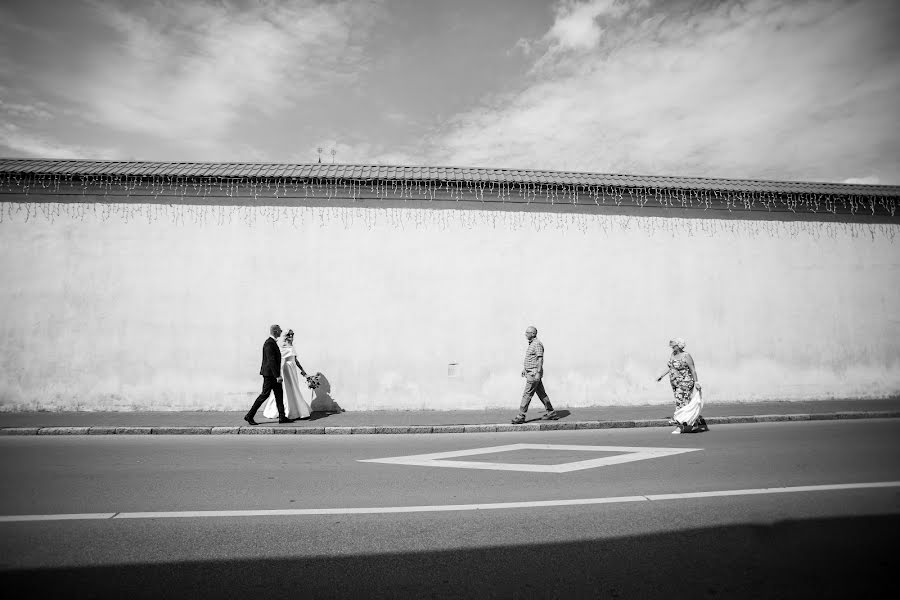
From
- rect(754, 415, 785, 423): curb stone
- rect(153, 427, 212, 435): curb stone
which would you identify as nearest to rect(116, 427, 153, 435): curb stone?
rect(153, 427, 212, 435): curb stone

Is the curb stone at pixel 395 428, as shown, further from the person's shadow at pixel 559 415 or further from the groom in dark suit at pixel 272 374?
the groom in dark suit at pixel 272 374

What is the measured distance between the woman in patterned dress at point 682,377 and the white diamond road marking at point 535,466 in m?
2.13

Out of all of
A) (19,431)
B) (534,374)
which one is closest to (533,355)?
(534,374)

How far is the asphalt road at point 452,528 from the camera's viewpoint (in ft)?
10.7

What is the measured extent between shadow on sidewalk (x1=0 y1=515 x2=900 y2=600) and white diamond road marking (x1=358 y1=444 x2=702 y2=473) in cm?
236

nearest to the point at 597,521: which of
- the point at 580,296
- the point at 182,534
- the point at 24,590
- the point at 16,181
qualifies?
the point at 182,534

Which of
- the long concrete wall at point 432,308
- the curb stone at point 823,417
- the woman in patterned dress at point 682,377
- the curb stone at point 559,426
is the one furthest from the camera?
the long concrete wall at point 432,308

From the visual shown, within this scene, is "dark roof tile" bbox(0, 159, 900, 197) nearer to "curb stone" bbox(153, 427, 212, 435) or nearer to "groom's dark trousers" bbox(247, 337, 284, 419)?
"groom's dark trousers" bbox(247, 337, 284, 419)

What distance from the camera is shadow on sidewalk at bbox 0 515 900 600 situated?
3131mm

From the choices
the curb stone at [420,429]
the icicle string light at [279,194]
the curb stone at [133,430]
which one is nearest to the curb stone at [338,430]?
the curb stone at [420,429]

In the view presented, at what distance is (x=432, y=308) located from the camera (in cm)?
1172

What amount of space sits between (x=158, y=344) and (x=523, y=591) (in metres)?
10.8

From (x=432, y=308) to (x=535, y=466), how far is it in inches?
232

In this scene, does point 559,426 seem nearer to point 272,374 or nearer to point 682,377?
point 682,377
